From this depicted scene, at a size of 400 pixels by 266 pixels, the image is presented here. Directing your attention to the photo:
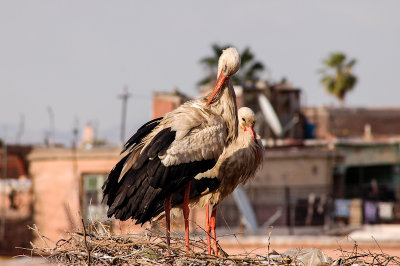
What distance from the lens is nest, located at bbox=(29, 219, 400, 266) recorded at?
6.31m

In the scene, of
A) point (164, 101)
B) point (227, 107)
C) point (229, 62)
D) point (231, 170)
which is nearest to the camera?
point (229, 62)

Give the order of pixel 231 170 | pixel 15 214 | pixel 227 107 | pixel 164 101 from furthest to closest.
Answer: pixel 15 214 → pixel 164 101 → pixel 231 170 → pixel 227 107

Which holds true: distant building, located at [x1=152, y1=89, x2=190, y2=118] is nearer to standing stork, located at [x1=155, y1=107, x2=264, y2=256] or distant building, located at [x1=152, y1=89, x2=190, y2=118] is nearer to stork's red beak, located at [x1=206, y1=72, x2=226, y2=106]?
standing stork, located at [x1=155, y1=107, x2=264, y2=256]

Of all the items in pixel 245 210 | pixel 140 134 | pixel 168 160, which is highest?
pixel 140 134

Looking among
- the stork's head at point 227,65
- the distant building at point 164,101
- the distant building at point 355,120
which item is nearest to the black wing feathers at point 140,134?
the stork's head at point 227,65

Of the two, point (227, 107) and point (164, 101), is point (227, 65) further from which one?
point (164, 101)

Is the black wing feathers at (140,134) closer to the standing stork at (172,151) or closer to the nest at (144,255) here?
the standing stork at (172,151)

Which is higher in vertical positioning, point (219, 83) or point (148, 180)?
point (219, 83)

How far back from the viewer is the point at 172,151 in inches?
281

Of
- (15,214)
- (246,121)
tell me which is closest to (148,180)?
(246,121)

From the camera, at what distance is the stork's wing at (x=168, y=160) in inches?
280

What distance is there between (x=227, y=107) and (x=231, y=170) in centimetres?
86

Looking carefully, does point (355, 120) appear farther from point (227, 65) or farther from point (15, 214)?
point (227, 65)

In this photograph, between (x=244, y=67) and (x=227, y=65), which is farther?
(x=244, y=67)
